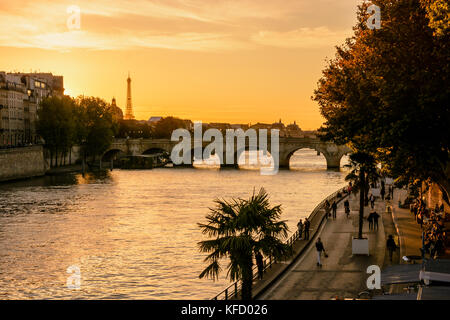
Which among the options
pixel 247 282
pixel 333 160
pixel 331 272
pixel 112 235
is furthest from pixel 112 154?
pixel 247 282

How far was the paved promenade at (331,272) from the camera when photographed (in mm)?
21688

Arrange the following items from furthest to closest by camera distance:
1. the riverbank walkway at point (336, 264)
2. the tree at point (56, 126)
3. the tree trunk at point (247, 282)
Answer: the tree at point (56, 126), the riverbank walkway at point (336, 264), the tree trunk at point (247, 282)

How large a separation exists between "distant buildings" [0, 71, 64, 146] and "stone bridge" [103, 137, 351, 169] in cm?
1717

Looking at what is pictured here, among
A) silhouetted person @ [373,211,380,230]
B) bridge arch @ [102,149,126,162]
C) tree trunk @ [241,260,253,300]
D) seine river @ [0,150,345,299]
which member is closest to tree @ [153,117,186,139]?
bridge arch @ [102,149,126,162]

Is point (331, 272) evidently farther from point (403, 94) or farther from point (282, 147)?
point (282, 147)

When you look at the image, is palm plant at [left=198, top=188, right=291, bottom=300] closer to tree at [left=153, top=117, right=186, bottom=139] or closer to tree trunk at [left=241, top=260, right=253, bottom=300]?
tree trunk at [left=241, top=260, right=253, bottom=300]

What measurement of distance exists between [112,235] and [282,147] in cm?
8149

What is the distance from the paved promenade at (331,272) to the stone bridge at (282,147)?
240ft

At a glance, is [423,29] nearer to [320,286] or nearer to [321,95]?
[320,286]

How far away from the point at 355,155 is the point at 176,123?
498 ft

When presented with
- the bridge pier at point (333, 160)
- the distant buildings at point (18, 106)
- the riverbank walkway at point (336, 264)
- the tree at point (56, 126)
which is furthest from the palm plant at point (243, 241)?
the bridge pier at point (333, 160)

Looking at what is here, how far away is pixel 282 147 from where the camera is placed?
119812 millimetres

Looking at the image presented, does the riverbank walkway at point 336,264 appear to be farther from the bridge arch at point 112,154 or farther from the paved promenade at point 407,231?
the bridge arch at point 112,154
